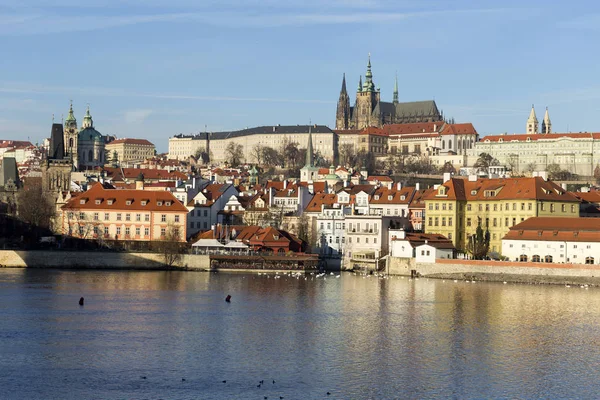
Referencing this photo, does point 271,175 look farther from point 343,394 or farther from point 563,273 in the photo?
point 343,394

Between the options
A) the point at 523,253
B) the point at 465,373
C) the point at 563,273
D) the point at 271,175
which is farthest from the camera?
the point at 271,175

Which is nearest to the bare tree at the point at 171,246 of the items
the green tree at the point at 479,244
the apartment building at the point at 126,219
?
the apartment building at the point at 126,219

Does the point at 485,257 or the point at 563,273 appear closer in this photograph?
the point at 563,273

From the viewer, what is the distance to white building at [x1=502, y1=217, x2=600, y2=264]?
6206cm

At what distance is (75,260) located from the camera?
66375 mm

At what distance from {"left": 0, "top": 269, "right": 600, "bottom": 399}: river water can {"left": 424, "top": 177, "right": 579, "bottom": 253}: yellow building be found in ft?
44.0

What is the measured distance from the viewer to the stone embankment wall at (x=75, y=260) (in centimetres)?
6619

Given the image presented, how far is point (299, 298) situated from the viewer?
167 ft

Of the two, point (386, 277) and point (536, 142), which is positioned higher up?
point (536, 142)

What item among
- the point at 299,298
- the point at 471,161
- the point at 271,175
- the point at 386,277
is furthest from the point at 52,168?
the point at 471,161

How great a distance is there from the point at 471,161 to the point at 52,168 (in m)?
101

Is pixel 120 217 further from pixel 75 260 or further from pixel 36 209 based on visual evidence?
pixel 36 209

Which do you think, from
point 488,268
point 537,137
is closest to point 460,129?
point 537,137

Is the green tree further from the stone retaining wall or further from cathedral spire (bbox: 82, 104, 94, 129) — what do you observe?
cathedral spire (bbox: 82, 104, 94, 129)
